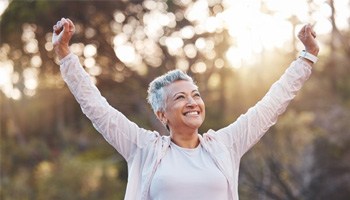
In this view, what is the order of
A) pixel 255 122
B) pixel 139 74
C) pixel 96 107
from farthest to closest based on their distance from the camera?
pixel 139 74
pixel 255 122
pixel 96 107

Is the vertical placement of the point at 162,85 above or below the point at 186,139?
above

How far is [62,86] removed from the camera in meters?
19.0

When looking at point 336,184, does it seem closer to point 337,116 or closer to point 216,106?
point 337,116

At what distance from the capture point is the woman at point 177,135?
253 centimetres

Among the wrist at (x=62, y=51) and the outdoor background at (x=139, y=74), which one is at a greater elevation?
the outdoor background at (x=139, y=74)

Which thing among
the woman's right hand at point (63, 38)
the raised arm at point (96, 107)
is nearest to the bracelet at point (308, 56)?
the raised arm at point (96, 107)

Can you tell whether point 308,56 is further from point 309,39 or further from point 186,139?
point 186,139

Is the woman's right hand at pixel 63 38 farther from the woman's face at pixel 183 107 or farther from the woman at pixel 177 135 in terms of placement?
the woman's face at pixel 183 107

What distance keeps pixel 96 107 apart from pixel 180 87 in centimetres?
31

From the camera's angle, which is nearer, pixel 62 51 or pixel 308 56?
pixel 62 51

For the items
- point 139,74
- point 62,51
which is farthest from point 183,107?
point 139,74

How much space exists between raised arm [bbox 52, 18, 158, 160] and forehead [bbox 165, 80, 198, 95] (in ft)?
0.58

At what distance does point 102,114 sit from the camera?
2627mm

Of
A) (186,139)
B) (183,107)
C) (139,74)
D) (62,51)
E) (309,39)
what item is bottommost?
(186,139)
